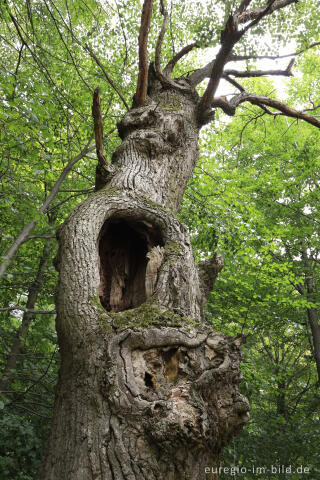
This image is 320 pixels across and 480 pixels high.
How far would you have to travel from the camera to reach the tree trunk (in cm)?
148

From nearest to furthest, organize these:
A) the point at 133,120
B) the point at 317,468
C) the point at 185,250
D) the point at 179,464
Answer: the point at 179,464 < the point at 185,250 < the point at 133,120 < the point at 317,468

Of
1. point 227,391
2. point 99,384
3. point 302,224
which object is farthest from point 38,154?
point 302,224

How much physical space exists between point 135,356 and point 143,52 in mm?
3327

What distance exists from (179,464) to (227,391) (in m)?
0.46

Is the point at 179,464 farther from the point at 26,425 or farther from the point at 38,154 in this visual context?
the point at 38,154

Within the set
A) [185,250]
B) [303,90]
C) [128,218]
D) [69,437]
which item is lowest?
[69,437]

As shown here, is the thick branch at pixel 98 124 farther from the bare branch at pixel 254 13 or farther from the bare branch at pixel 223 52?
the bare branch at pixel 254 13

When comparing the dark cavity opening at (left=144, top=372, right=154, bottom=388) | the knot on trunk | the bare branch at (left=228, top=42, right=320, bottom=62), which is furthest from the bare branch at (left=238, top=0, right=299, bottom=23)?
the dark cavity opening at (left=144, top=372, right=154, bottom=388)

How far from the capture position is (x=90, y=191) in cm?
580

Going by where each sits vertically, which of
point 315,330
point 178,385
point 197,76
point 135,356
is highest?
point 197,76

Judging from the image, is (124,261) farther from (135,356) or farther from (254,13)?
(254,13)

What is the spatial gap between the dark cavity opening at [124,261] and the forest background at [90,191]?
1081mm

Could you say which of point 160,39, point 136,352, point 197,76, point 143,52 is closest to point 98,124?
point 143,52

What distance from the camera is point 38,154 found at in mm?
4281
